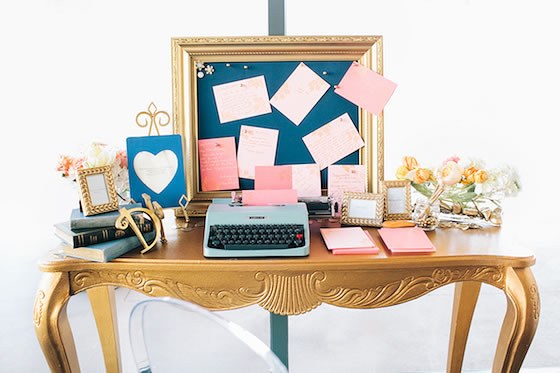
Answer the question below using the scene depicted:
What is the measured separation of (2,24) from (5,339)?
133 cm

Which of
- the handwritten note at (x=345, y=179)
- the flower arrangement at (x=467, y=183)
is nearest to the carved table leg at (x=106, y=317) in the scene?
the handwritten note at (x=345, y=179)

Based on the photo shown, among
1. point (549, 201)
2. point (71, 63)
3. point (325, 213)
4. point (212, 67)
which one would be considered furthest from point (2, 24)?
point (549, 201)

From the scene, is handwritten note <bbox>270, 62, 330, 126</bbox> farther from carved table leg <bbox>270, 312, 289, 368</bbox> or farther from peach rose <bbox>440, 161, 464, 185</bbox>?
carved table leg <bbox>270, 312, 289, 368</bbox>

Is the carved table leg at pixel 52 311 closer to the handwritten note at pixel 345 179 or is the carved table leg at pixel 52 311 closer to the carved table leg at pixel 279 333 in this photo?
the carved table leg at pixel 279 333

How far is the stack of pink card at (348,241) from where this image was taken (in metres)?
1.32

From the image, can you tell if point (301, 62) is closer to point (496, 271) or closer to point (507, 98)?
point (496, 271)

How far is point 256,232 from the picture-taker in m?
1.33

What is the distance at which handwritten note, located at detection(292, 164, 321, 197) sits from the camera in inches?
64.6

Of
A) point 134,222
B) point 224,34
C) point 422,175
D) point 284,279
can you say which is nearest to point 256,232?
point 284,279

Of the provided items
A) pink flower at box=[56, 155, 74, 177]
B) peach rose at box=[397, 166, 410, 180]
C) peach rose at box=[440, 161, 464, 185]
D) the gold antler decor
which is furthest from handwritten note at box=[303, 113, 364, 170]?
pink flower at box=[56, 155, 74, 177]

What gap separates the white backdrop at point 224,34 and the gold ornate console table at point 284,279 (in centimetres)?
108

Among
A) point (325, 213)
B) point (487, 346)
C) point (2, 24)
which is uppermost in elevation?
point (2, 24)

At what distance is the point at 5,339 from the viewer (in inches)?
86.4

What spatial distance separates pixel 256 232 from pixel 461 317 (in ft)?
2.75
